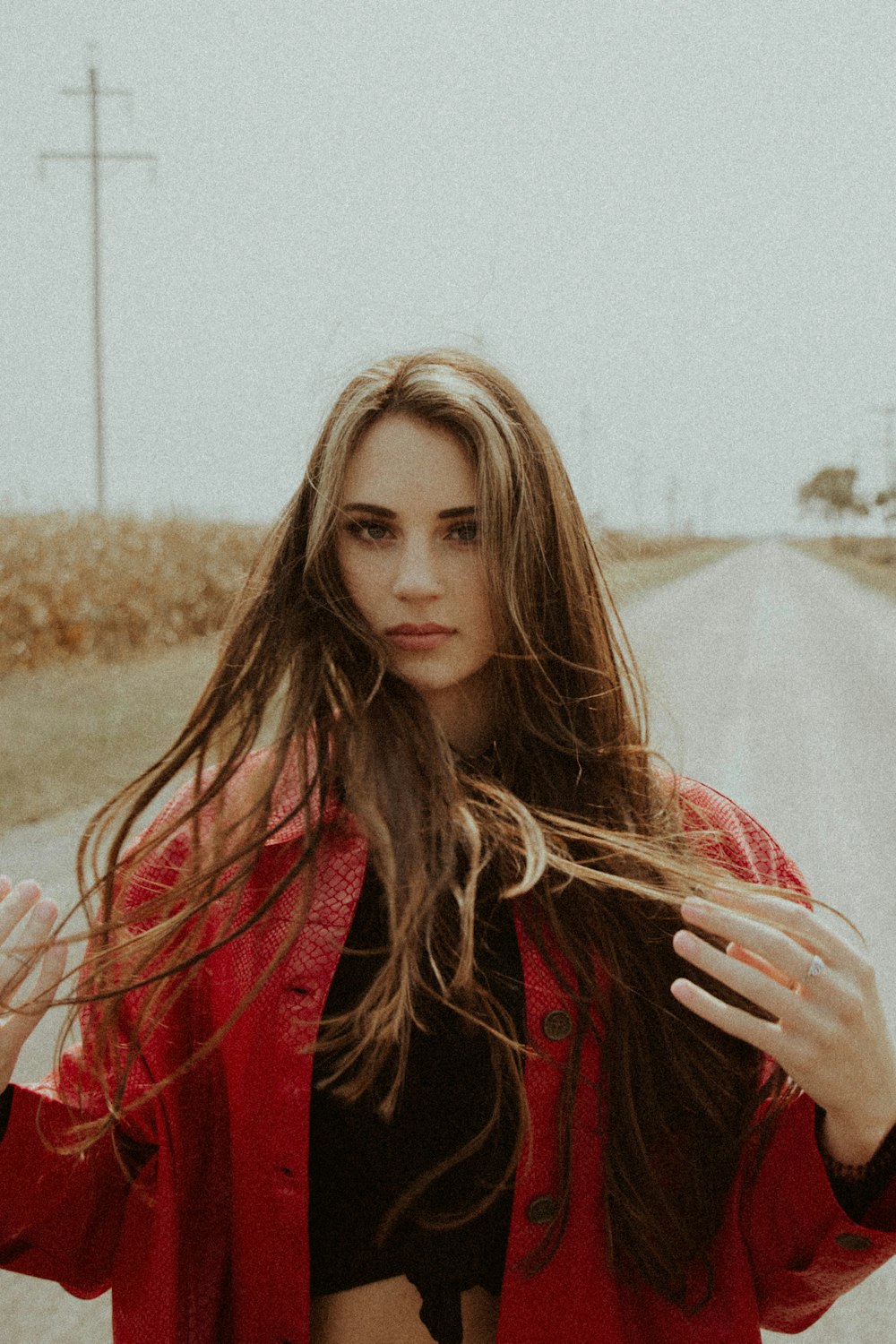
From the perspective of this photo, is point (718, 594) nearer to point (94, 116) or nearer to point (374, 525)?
point (94, 116)

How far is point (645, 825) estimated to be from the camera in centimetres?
156

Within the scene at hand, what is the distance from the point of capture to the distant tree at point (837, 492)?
82.9 m

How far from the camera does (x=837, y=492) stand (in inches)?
3354

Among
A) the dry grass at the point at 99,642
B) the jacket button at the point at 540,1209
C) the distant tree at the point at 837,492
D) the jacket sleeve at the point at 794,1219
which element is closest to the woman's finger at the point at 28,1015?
the jacket button at the point at 540,1209

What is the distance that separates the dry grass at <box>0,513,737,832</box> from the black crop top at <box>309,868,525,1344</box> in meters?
3.51

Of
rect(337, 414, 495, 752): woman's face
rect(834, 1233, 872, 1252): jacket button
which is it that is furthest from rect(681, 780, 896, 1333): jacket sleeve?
rect(337, 414, 495, 752): woman's face

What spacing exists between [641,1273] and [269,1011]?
0.57m

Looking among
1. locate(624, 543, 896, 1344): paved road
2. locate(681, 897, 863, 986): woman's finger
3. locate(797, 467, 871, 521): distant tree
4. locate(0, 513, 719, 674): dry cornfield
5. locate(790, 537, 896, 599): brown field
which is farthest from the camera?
locate(797, 467, 871, 521): distant tree

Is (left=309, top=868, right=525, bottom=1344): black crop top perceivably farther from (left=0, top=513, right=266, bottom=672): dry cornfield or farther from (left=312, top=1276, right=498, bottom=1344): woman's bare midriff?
(left=0, top=513, right=266, bottom=672): dry cornfield

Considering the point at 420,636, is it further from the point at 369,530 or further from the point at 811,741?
the point at 811,741

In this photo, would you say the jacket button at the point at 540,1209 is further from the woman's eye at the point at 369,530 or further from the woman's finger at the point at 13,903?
the woman's eye at the point at 369,530

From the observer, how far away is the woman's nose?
1531 millimetres

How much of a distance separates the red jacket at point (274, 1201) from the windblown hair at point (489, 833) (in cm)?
3

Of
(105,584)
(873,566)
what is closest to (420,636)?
(105,584)
